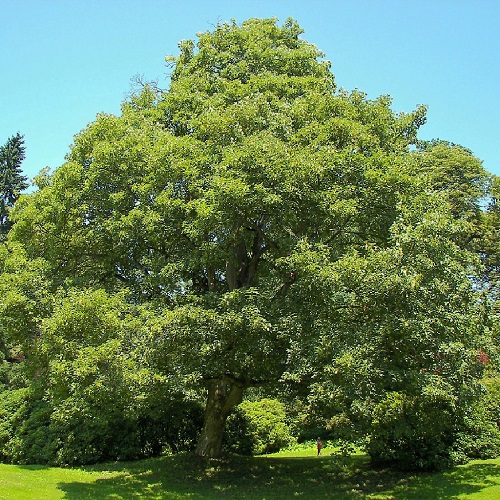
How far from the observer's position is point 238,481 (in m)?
15.9

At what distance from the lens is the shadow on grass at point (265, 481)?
45.6 ft

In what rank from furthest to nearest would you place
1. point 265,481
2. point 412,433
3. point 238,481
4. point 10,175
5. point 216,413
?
1. point 10,175
2. point 216,413
3. point 265,481
4. point 238,481
5. point 412,433

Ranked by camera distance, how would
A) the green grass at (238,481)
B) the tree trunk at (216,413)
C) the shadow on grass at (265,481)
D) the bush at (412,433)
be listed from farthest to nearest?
the tree trunk at (216,413) < the shadow on grass at (265,481) < the green grass at (238,481) < the bush at (412,433)

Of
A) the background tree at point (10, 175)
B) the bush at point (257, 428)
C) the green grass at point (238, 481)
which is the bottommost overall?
the green grass at point (238, 481)

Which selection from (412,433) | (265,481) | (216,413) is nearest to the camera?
(412,433)

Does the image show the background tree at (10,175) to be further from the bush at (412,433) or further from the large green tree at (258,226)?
the bush at (412,433)

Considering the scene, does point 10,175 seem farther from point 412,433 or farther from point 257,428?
point 412,433

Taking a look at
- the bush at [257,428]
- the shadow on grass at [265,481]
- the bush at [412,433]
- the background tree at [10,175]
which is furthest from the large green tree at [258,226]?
the background tree at [10,175]

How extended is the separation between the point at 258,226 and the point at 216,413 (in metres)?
7.07

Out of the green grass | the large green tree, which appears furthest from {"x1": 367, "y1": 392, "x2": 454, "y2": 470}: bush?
the large green tree

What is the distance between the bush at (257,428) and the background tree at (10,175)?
81.9 ft

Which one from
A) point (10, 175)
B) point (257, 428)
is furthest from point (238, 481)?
point (10, 175)

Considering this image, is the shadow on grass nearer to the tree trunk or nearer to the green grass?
the green grass

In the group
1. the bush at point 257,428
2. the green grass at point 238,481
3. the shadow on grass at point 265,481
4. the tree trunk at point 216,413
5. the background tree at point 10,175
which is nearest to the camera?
the green grass at point 238,481
